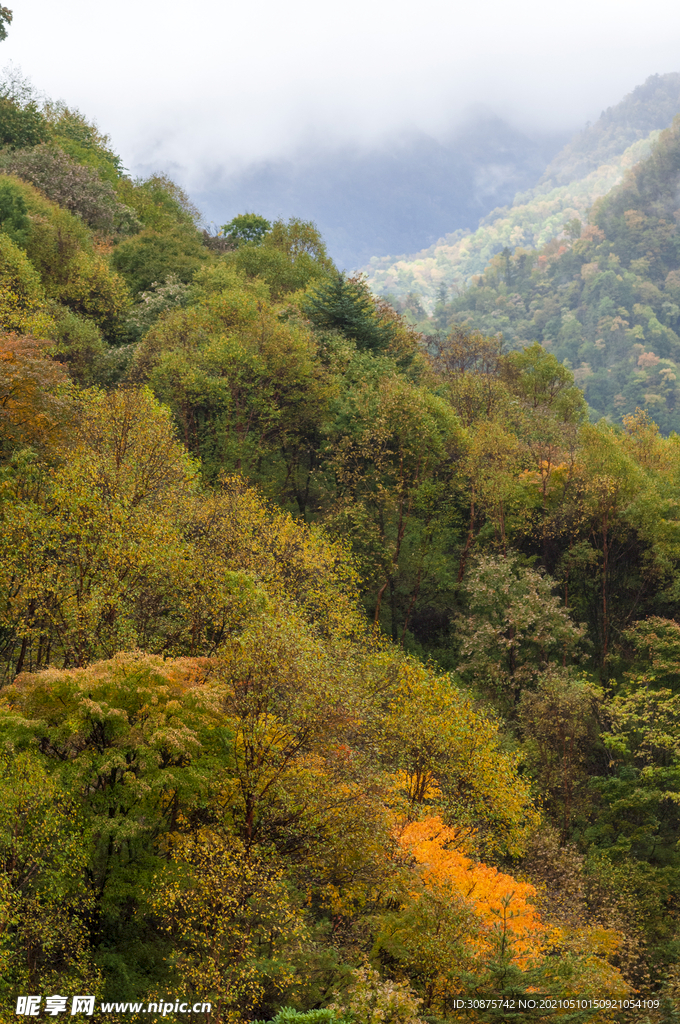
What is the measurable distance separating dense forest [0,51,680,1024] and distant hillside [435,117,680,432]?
108662 millimetres

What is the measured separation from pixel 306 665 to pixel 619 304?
180 m

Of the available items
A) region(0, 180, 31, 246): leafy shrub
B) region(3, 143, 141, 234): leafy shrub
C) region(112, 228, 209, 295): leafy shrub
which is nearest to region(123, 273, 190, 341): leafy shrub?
region(112, 228, 209, 295): leafy shrub

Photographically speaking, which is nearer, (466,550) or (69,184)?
(466,550)

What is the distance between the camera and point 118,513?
22.4m

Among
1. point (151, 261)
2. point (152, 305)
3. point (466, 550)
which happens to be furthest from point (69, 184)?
point (466, 550)

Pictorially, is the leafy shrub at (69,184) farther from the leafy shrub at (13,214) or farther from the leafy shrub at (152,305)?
the leafy shrub at (152,305)

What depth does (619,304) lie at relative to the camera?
174 m

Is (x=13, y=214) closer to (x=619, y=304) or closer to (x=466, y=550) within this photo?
(x=466, y=550)

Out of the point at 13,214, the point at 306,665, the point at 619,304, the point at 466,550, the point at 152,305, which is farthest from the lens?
the point at 619,304

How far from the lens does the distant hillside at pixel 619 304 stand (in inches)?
6014

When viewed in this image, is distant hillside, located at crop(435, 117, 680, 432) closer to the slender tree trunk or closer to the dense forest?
the dense forest

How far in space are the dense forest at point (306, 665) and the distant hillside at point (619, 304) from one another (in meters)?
109

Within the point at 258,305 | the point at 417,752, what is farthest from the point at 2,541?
the point at 258,305

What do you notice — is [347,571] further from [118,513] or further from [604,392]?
[604,392]
